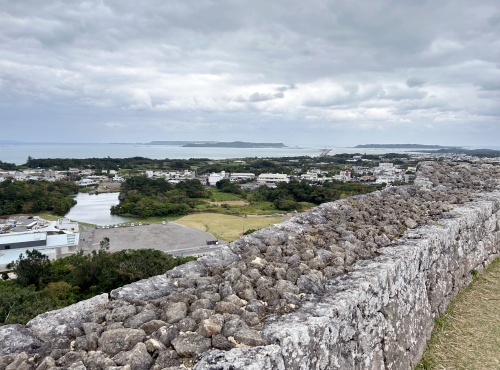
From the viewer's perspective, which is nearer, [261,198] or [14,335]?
[14,335]

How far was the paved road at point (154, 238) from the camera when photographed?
3075 centimetres

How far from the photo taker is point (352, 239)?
14.0 ft

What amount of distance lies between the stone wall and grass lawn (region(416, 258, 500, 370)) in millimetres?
169

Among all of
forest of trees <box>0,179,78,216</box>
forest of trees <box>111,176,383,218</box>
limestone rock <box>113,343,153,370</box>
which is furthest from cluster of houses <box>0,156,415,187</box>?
limestone rock <box>113,343,153,370</box>

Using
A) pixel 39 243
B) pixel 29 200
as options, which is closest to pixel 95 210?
pixel 29 200

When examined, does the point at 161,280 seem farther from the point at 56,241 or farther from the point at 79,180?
the point at 79,180

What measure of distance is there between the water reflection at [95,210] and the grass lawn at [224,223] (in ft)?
30.4

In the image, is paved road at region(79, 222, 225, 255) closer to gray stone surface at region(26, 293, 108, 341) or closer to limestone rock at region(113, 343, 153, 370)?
gray stone surface at region(26, 293, 108, 341)

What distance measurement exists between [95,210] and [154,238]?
2358cm

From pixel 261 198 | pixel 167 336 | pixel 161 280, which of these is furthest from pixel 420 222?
pixel 261 198

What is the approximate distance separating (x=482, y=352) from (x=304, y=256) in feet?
7.49

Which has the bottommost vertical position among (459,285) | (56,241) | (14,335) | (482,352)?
(56,241)

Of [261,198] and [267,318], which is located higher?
[267,318]

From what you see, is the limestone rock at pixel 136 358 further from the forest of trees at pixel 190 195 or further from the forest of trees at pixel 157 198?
the forest of trees at pixel 157 198
